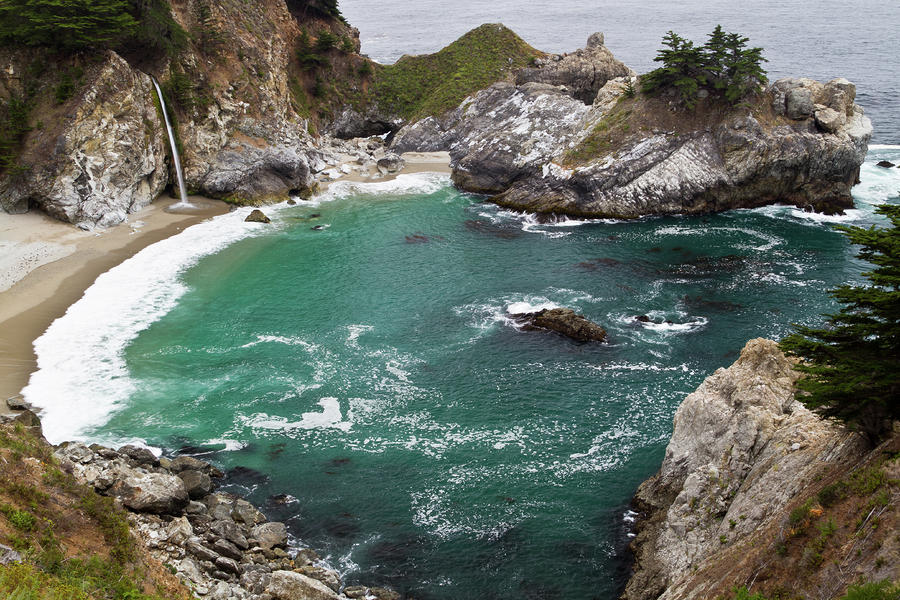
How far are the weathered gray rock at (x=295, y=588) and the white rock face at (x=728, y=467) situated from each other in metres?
11.6

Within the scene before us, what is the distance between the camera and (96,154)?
196 ft

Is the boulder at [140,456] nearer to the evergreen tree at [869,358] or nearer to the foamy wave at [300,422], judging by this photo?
the foamy wave at [300,422]

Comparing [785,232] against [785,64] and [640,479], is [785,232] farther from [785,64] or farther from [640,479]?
[785,64]

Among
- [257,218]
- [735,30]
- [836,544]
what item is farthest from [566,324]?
[735,30]

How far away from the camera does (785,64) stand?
11850 centimetres

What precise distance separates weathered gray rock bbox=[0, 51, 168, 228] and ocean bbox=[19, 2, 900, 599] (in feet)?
27.3

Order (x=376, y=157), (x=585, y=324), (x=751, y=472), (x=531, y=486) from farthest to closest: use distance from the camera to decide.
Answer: (x=376, y=157) → (x=585, y=324) → (x=531, y=486) → (x=751, y=472)

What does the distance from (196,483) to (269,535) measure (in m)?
4.66

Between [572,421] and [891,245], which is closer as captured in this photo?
[891,245]

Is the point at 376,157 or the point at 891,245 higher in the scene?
the point at 891,245

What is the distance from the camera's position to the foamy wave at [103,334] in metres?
36.4

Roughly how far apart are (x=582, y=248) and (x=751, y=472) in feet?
123

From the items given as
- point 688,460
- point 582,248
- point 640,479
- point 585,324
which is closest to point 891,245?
point 688,460

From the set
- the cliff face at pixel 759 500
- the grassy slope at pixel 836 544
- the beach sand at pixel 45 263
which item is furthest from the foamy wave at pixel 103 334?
the grassy slope at pixel 836 544
